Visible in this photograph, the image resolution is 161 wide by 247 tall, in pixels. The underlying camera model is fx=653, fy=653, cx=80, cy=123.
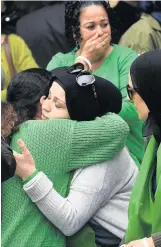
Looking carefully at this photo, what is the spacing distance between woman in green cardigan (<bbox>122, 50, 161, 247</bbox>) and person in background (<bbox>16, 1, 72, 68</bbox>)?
2349mm

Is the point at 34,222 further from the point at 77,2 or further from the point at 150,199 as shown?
the point at 77,2

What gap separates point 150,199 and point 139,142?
1.26 m

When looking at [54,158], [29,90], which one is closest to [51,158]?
[54,158]

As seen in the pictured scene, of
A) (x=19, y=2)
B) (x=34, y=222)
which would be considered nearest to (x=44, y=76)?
(x=34, y=222)

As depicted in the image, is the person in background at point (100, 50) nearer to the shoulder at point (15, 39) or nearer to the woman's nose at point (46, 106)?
the shoulder at point (15, 39)

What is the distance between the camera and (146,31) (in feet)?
15.0

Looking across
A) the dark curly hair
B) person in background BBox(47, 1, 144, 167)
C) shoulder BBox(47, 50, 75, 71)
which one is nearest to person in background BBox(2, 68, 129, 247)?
person in background BBox(47, 1, 144, 167)

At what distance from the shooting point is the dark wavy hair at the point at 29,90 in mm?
3285

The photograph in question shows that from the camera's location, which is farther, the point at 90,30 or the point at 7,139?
the point at 90,30

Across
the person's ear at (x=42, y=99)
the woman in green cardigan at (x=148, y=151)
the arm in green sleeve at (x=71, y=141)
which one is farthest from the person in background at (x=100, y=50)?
the woman in green cardigan at (x=148, y=151)

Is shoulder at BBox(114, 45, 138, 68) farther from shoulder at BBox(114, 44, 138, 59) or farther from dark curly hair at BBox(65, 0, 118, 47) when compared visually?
dark curly hair at BBox(65, 0, 118, 47)

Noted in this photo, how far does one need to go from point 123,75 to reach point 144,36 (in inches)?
26.8

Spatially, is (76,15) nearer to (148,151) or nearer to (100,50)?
(100,50)

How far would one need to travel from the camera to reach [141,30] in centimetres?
458
